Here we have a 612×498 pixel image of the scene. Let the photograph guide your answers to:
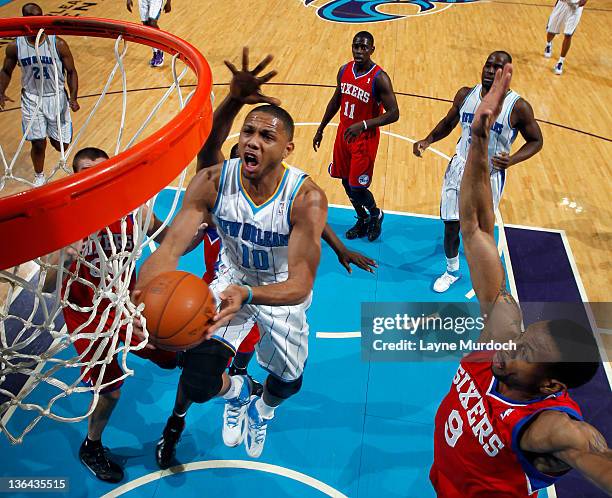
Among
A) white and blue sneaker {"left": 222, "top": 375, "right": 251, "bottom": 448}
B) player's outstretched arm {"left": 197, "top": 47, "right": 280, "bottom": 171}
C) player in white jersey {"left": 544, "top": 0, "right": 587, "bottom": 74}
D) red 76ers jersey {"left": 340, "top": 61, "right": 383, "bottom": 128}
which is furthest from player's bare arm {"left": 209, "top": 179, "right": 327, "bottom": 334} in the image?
player in white jersey {"left": 544, "top": 0, "right": 587, "bottom": 74}

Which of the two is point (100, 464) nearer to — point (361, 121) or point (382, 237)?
point (382, 237)

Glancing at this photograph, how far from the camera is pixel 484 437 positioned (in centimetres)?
240

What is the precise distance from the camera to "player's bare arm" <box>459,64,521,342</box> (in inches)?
97.3

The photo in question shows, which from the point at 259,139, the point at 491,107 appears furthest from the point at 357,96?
the point at 491,107

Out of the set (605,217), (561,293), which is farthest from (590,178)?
(561,293)

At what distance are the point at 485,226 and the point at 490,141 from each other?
219cm

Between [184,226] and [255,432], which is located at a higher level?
[184,226]

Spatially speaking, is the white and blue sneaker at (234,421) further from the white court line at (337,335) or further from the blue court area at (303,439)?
the white court line at (337,335)

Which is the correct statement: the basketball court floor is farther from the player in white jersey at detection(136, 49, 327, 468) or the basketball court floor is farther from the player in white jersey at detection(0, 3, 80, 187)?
the player in white jersey at detection(0, 3, 80, 187)

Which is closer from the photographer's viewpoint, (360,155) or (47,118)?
(360,155)

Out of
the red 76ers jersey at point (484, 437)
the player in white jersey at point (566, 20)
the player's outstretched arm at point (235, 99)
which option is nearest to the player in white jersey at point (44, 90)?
the player's outstretched arm at point (235, 99)

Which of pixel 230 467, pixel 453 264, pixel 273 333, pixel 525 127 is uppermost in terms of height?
pixel 525 127

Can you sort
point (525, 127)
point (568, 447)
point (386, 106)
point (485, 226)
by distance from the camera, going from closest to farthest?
point (568, 447) → point (485, 226) → point (525, 127) → point (386, 106)

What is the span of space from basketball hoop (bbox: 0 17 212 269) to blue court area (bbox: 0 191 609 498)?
2.20 meters
